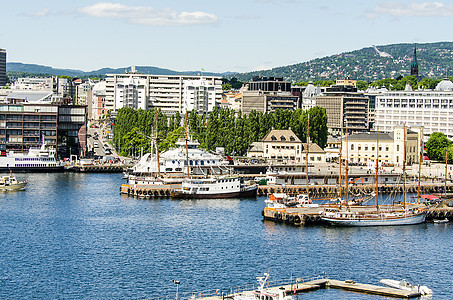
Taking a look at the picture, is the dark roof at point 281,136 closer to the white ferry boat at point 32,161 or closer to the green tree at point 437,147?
the green tree at point 437,147

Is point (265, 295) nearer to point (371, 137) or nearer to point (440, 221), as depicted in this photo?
point (440, 221)

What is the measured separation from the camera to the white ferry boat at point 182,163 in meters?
115

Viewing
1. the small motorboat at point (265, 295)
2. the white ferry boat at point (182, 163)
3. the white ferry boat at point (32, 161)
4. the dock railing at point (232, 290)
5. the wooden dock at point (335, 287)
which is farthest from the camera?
the white ferry boat at point (32, 161)

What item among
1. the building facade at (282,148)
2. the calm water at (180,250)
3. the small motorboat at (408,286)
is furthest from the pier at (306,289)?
the building facade at (282,148)

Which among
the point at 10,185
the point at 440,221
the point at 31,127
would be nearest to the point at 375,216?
the point at 440,221

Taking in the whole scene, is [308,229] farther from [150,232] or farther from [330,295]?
[330,295]

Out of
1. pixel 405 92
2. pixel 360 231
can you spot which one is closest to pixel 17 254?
pixel 360 231

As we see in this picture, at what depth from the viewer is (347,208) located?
85.3 m

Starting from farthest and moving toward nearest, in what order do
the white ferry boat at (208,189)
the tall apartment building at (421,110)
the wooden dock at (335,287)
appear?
the tall apartment building at (421,110), the white ferry boat at (208,189), the wooden dock at (335,287)

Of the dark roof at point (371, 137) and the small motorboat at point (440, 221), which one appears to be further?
the dark roof at point (371, 137)

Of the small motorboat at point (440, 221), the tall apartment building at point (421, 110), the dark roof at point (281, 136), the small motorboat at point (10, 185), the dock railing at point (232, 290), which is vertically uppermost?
the tall apartment building at point (421, 110)

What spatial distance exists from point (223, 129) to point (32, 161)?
114 feet

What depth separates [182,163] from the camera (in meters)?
115

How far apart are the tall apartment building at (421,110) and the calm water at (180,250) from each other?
99823 millimetres
